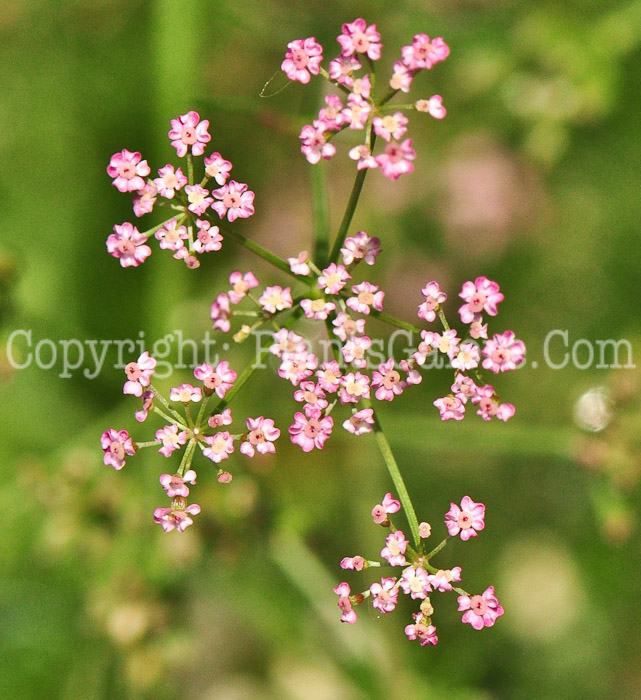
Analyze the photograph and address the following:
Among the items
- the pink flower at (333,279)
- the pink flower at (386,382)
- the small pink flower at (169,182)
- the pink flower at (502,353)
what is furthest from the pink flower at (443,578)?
the small pink flower at (169,182)

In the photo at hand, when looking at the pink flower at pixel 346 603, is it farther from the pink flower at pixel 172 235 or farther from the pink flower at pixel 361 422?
the pink flower at pixel 172 235

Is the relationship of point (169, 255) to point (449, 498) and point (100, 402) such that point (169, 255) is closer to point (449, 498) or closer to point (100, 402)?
point (100, 402)

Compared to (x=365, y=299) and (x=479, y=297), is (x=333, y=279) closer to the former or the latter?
(x=365, y=299)

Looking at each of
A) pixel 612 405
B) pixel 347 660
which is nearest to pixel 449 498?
pixel 347 660

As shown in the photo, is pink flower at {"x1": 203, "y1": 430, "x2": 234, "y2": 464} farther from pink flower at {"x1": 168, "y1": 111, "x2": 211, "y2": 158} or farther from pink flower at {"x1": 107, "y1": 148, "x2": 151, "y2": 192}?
pink flower at {"x1": 168, "y1": 111, "x2": 211, "y2": 158}

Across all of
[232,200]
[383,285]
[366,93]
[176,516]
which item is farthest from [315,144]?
[383,285]

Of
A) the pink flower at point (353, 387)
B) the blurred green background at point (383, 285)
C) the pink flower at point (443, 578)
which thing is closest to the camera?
the pink flower at point (443, 578)
